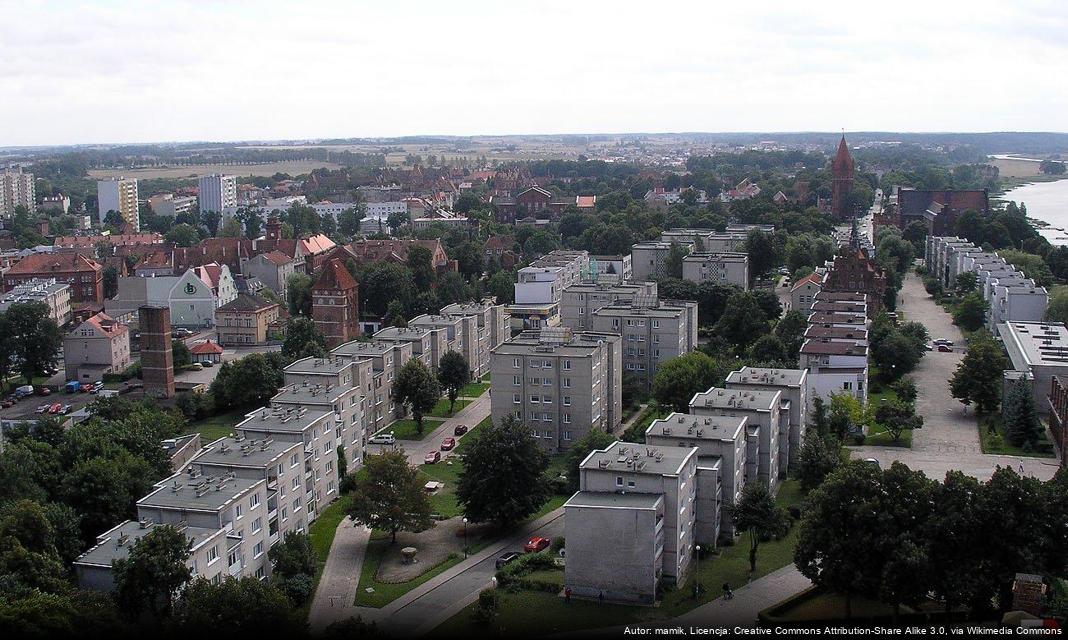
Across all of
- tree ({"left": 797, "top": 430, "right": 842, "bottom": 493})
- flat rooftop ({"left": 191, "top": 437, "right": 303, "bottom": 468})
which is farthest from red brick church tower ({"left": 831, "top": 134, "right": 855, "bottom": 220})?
flat rooftop ({"left": 191, "top": 437, "right": 303, "bottom": 468})

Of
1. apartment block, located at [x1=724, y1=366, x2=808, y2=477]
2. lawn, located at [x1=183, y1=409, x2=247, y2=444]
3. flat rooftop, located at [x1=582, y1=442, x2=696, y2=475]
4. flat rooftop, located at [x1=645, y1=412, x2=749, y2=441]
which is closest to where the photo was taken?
→ flat rooftop, located at [x1=582, y1=442, x2=696, y2=475]

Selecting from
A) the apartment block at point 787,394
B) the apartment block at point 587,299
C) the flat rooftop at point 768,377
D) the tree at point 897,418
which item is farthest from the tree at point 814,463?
the apartment block at point 587,299

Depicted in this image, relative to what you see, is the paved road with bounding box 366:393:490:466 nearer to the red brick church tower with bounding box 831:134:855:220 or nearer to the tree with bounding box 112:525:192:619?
the tree with bounding box 112:525:192:619

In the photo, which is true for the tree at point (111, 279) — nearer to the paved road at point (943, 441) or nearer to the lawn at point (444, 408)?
the lawn at point (444, 408)

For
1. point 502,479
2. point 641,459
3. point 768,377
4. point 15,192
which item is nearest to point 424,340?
point 768,377

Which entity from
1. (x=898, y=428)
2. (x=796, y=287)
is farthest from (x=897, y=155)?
(x=898, y=428)

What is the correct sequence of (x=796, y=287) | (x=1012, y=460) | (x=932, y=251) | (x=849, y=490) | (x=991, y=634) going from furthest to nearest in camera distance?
(x=932, y=251) < (x=796, y=287) < (x=1012, y=460) < (x=849, y=490) < (x=991, y=634)

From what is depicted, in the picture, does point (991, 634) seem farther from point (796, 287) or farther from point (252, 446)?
point (796, 287)
